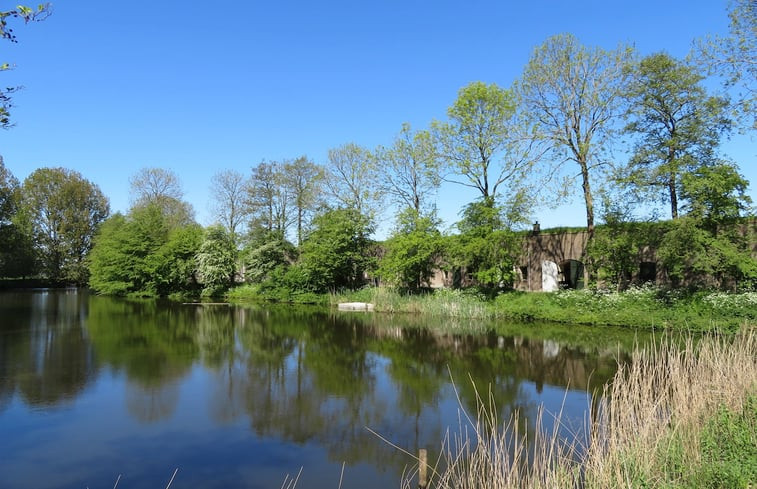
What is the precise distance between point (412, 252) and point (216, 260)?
15843mm

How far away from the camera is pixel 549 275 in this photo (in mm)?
25547

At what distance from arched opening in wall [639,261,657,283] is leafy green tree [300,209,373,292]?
1497 centimetres

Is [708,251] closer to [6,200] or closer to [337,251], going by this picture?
[337,251]

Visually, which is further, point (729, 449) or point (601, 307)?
point (601, 307)

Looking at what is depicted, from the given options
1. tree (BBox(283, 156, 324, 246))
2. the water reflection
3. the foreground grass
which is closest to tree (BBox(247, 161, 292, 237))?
tree (BBox(283, 156, 324, 246))

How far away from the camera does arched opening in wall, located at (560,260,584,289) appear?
25250 millimetres

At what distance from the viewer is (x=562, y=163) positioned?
885 inches

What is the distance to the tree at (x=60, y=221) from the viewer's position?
45938 mm

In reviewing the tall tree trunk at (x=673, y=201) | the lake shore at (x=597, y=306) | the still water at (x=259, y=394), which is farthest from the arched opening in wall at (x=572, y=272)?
the still water at (x=259, y=394)

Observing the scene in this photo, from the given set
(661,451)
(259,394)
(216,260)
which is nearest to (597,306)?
(259,394)

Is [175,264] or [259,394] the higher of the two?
[175,264]

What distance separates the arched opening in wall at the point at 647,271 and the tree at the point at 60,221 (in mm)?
46879

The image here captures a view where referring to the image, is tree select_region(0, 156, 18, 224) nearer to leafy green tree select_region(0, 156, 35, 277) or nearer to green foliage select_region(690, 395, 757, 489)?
leafy green tree select_region(0, 156, 35, 277)

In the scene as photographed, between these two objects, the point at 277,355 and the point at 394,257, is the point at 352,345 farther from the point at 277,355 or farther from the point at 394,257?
the point at 394,257
